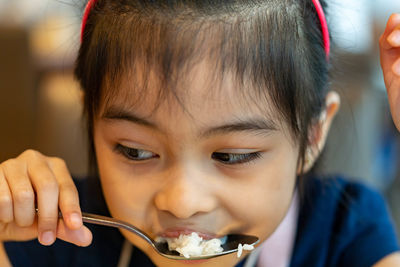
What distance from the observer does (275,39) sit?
26.9 inches

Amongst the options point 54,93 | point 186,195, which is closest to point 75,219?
point 186,195

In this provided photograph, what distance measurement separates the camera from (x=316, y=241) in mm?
970

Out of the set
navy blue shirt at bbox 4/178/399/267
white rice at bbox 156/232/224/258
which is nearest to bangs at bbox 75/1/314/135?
white rice at bbox 156/232/224/258

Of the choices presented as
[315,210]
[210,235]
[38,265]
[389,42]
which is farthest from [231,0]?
[38,265]

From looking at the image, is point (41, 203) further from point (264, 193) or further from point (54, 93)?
point (54, 93)

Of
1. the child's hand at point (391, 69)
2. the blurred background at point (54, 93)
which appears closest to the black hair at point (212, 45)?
the child's hand at point (391, 69)

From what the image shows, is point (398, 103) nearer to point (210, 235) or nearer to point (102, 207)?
point (210, 235)

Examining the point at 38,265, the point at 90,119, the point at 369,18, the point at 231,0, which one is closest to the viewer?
the point at 231,0

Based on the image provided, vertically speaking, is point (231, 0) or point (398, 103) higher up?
→ point (231, 0)

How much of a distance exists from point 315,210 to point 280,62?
1.39 ft

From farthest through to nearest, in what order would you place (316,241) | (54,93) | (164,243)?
(54,93), (316,241), (164,243)

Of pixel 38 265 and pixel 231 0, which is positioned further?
pixel 38 265

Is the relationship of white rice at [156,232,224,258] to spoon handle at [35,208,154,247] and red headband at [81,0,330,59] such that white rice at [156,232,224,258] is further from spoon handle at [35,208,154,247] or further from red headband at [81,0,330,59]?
red headband at [81,0,330,59]

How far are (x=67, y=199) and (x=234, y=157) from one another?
0.24m
